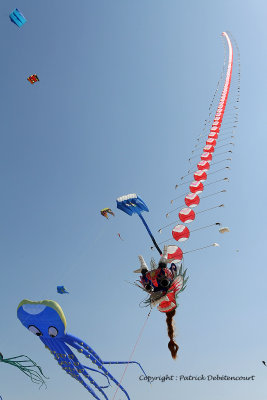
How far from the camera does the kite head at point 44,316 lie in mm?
13289

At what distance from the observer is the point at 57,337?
13.6 metres

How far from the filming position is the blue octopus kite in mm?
13312

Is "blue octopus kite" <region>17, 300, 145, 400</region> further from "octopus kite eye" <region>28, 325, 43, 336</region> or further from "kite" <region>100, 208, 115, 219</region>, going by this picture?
"kite" <region>100, 208, 115, 219</region>

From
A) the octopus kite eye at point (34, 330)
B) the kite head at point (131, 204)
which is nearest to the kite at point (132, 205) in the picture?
the kite head at point (131, 204)

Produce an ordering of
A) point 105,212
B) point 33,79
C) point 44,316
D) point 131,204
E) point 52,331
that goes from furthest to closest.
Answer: point 105,212, point 33,79, point 131,204, point 52,331, point 44,316

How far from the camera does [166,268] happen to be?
46.1ft

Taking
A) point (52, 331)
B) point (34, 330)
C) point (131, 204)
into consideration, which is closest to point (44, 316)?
point (52, 331)

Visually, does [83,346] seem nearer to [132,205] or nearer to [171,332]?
[171,332]

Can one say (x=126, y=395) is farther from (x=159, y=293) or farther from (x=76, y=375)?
(x=159, y=293)

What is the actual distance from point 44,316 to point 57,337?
1.16 metres

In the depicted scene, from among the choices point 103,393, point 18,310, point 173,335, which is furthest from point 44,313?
point 173,335

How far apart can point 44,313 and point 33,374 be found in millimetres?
2673

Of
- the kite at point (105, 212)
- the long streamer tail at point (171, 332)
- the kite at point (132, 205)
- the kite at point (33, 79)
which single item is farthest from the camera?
the kite at point (105, 212)

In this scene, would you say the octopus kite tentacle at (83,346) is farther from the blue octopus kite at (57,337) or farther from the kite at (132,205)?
the kite at (132,205)
